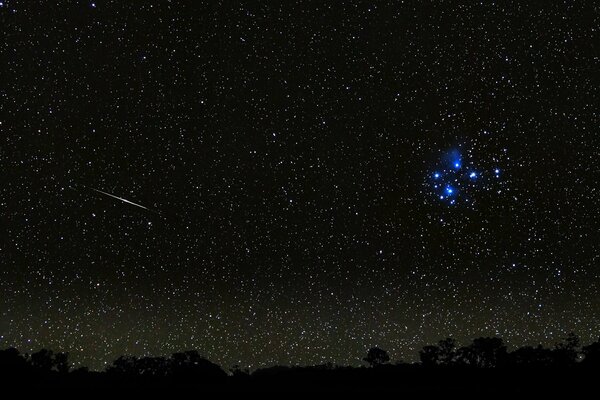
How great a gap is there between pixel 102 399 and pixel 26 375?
5601mm

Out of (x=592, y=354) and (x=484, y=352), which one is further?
(x=484, y=352)

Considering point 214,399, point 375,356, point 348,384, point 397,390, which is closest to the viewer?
point 214,399

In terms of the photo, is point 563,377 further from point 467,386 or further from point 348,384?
point 348,384

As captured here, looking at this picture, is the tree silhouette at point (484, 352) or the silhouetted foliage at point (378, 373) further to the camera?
the tree silhouette at point (484, 352)

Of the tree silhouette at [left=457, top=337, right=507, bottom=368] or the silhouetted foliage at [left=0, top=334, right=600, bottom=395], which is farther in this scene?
the tree silhouette at [left=457, top=337, right=507, bottom=368]

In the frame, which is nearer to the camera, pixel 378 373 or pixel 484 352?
pixel 378 373

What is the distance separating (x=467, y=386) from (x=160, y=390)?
23.9 feet

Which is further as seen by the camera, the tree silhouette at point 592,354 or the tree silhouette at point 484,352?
Result: the tree silhouette at point 484,352

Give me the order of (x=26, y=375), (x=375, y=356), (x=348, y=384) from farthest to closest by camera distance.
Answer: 1. (x=375, y=356)
2. (x=26, y=375)
3. (x=348, y=384)

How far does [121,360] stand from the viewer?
84.3 feet

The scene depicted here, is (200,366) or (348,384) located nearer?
(348,384)

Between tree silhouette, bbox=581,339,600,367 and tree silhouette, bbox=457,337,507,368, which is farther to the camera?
tree silhouette, bbox=457,337,507,368

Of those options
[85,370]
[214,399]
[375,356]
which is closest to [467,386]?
[214,399]

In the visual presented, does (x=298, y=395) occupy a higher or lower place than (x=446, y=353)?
lower
